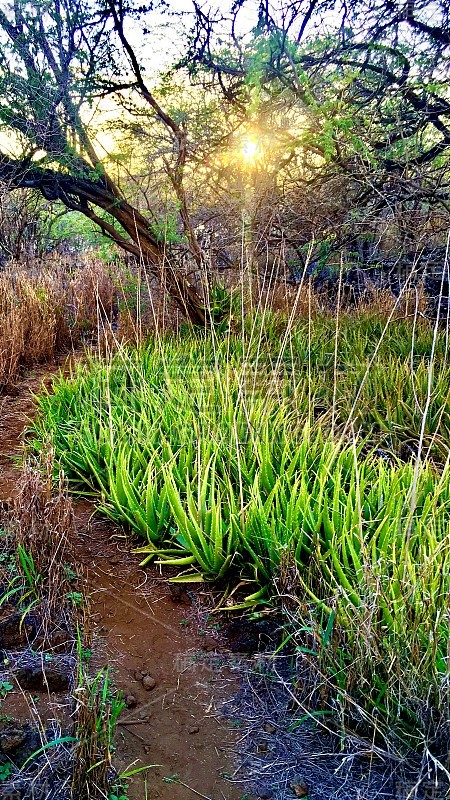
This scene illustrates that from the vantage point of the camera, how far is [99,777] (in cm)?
135

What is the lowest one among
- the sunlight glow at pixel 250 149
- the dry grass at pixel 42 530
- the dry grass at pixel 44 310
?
the dry grass at pixel 42 530

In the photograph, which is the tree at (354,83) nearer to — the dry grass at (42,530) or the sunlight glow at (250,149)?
the sunlight glow at (250,149)

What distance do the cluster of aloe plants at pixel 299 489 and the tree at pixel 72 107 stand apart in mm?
1718

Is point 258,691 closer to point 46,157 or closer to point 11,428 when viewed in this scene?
point 11,428

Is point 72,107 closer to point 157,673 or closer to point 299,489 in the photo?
point 299,489

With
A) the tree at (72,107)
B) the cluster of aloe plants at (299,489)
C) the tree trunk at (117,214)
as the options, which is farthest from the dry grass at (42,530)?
the tree trunk at (117,214)

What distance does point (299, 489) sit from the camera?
8.14 ft

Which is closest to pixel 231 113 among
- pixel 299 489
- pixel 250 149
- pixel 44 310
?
pixel 250 149

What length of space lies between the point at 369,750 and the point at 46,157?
5.37 m

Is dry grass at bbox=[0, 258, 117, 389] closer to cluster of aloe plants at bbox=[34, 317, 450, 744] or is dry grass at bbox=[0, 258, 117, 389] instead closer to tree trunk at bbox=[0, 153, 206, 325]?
tree trunk at bbox=[0, 153, 206, 325]

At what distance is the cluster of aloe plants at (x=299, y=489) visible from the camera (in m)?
1.54

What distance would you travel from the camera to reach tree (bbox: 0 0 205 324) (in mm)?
4836

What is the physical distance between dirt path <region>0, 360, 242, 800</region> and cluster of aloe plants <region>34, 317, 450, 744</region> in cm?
15

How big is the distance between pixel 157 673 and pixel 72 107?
201 inches
